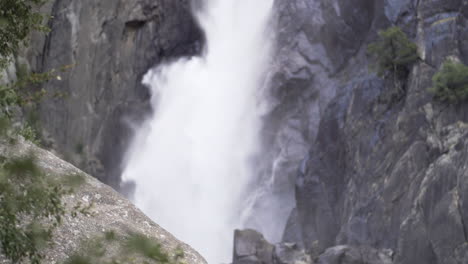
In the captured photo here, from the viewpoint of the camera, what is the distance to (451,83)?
25.8m

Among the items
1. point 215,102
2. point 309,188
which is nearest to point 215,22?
point 215,102

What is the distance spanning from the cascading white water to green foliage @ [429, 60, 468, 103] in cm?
1813

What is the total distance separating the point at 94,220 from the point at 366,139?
24957mm

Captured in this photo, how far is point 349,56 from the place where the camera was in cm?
3994

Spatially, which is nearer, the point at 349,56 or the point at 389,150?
the point at 389,150

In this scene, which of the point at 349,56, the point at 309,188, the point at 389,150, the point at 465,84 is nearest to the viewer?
the point at 465,84

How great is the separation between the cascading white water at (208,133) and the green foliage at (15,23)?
33.0m

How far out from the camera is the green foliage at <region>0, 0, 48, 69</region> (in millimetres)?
7445

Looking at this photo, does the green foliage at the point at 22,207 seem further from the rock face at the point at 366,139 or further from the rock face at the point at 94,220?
the rock face at the point at 366,139

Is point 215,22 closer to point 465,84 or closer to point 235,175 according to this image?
point 235,175

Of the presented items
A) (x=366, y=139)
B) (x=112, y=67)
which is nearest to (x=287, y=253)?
(x=366, y=139)

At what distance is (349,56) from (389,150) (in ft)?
38.1

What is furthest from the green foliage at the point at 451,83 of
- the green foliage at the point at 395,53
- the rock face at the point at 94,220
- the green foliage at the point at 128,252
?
the green foliage at the point at 128,252

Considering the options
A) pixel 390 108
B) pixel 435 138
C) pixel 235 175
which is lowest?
pixel 435 138
